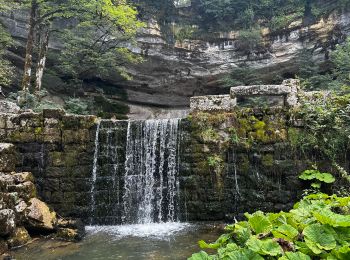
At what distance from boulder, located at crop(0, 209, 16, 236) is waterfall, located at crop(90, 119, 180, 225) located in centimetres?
277

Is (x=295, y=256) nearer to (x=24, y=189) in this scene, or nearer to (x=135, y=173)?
(x=24, y=189)

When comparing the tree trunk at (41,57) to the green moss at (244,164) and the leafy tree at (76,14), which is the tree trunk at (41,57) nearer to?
the leafy tree at (76,14)

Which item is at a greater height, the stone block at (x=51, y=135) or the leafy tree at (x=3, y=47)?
the leafy tree at (x=3, y=47)

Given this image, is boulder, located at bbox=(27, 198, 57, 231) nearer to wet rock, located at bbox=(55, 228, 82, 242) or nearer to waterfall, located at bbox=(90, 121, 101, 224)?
wet rock, located at bbox=(55, 228, 82, 242)

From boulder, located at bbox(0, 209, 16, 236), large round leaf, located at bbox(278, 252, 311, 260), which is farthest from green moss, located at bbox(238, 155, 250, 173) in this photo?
large round leaf, located at bbox(278, 252, 311, 260)

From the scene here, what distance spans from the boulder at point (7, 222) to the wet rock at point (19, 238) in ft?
0.52

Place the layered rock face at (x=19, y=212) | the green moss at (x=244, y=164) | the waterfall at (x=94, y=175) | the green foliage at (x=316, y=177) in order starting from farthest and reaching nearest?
the waterfall at (x=94, y=175)
the green moss at (x=244, y=164)
the green foliage at (x=316, y=177)
the layered rock face at (x=19, y=212)

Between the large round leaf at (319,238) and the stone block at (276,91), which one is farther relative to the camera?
the stone block at (276,91)

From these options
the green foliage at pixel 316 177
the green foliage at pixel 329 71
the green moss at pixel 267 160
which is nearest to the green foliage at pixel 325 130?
the green foliage at pixel 316 177

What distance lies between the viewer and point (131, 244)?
720 centimetres

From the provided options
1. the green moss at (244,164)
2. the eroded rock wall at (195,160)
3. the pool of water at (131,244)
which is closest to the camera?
the pool of water at (131,244)

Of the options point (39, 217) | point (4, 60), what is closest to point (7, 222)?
point (39, 217)

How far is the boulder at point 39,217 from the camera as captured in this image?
773 centimetres

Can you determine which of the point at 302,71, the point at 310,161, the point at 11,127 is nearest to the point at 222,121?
the point at 310,161
